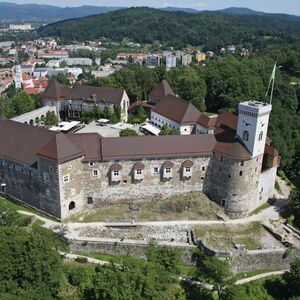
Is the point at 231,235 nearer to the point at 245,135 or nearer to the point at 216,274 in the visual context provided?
the point at 216,274

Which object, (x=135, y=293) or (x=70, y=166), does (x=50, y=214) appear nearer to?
(x=70, y=166)

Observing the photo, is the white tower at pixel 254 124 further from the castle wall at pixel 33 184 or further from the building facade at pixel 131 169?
the castle wall at pixel 33 184

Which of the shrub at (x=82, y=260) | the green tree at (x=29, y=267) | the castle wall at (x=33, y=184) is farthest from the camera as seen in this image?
the castle wall at (x=33, y=184)

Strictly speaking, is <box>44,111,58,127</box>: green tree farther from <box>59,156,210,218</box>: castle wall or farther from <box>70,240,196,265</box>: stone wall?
<box>70,240,196,265</box>: stone wall

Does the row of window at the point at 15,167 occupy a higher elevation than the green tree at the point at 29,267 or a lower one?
higher

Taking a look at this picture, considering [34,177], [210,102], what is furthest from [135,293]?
[210,102]

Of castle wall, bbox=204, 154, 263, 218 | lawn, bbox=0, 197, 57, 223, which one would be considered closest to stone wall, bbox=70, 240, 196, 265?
lawn, bbox=0, 197, 57, 223

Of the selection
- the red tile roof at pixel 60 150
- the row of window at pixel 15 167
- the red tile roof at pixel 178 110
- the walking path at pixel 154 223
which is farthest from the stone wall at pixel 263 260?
the red tile roof at pixel 178 110

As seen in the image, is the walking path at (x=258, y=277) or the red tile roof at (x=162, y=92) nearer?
the walking path at (x=258, y=277)
